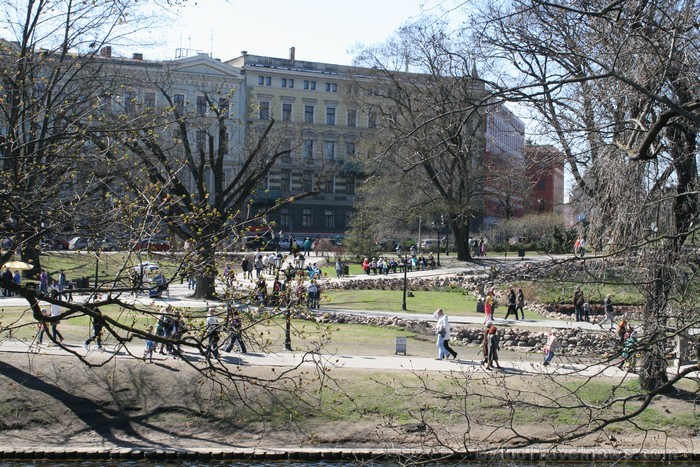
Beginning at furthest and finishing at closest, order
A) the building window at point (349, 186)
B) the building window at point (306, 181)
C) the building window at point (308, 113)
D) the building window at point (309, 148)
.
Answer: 1. the building window at point (349, 186)
2. the building window at point (309, 148)
3. the building window at point (308, 113)
4. the building window at point (306, 181)

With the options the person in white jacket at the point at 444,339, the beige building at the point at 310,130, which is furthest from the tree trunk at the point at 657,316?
the beige building at the point at 310,130

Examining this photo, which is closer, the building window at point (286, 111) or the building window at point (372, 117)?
the building window at point (372, 117)

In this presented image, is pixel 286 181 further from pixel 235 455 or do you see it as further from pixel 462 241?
→ pixel 235 455

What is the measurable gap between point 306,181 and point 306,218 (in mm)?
3735

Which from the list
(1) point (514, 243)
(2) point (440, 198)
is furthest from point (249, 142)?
(1) point (514, 243)

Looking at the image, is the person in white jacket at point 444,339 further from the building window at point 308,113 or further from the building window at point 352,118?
the building window at point 352,118

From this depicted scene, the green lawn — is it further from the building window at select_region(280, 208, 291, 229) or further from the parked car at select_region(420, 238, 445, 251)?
the building window at select_region(280, 208, 291, 229)

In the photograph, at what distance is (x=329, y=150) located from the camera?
81.0 m

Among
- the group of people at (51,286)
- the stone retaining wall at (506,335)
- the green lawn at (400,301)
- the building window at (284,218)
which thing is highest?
the building window at (284,218)

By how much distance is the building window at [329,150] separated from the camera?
3177 inches

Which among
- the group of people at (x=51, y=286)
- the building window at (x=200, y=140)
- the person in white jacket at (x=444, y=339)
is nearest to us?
the group of people at (x=51, y=286)

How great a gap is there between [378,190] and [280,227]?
24219 mm

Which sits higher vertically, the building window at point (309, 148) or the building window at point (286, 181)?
the building window at point (309, 148)

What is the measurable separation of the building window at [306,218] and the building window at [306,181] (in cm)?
243
